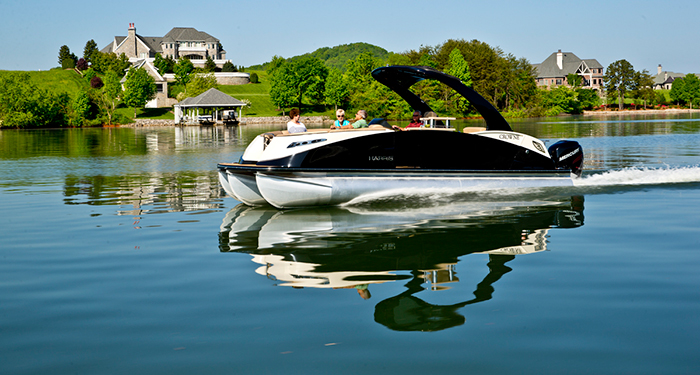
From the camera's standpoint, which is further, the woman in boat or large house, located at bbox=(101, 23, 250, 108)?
large house, located at bbox=(101, 23, 250, 108)

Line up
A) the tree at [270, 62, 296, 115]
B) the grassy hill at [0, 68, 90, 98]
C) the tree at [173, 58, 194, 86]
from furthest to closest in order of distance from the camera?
the tree at [173, 58, 194, 86] → the grassy hill at [0, 68, 90, 98] → the tree at [270, 62, 296, 115]

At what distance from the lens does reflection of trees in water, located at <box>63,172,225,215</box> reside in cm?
1262

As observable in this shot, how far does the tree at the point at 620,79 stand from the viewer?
12806 centimetres

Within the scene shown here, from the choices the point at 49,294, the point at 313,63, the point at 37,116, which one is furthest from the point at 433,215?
the point at 313,63

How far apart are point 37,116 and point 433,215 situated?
76.2m

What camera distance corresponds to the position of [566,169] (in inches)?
551

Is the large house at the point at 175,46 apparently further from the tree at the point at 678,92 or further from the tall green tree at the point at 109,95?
the tree at the point at 678,92

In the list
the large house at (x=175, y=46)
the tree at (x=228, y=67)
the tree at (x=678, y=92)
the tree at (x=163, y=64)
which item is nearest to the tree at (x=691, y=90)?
the tree at (x=678, y=92)

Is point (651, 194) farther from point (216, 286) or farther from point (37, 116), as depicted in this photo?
point (37, 116)

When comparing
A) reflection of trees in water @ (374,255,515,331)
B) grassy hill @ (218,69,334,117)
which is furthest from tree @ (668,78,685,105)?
reflection of trees in water @ (374,255,515,331)

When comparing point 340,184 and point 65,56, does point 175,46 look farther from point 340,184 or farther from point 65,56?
point 340,184

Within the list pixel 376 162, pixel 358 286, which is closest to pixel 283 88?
pixel 376 162

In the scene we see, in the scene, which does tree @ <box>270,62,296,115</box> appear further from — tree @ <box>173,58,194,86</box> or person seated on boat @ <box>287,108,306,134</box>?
person seated on boat @ <box>287,108,306,134</box>

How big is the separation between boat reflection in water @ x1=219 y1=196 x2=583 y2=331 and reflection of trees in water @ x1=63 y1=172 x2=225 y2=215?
154cm
